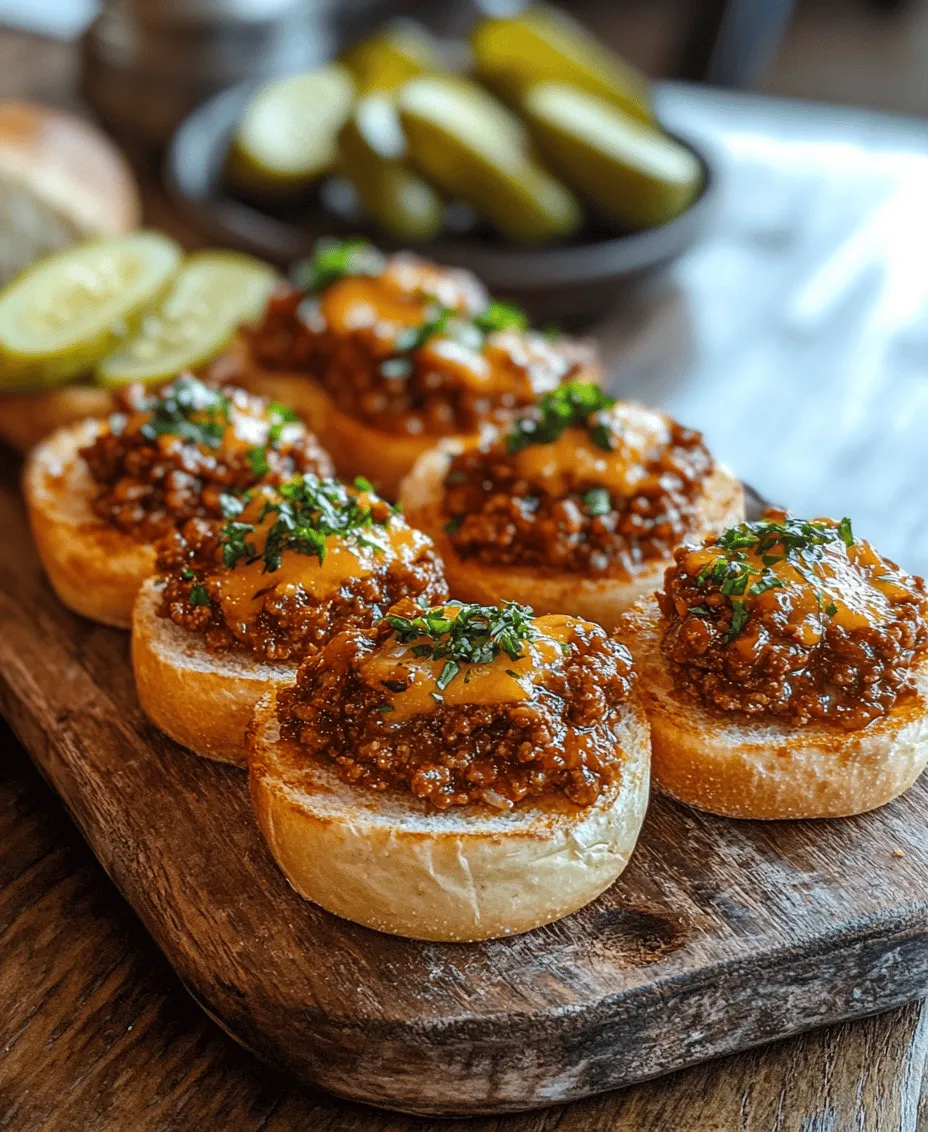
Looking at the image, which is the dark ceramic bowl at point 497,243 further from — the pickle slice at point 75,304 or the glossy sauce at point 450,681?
the glossy sauce at point 450,681

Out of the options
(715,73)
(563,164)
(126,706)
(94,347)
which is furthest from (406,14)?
(126,706)

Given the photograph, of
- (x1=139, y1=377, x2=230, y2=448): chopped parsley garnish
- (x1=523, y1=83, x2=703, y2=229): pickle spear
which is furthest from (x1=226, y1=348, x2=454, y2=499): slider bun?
(x1=523, y1=83, x2=703, y2=229): pickle spear

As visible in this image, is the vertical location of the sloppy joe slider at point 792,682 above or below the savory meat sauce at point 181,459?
above

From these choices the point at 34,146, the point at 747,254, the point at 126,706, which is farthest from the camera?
the point at 747,254

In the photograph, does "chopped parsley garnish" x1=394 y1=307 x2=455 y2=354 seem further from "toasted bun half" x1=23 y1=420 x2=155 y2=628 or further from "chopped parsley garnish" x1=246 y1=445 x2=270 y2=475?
"toasted bun half" x1=23 y1=420 x2=155 y2=628

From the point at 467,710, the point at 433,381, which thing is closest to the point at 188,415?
the point at 433,381

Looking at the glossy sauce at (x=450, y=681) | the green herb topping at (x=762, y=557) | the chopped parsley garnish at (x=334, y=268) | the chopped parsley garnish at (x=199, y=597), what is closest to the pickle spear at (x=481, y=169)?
the chopped parsley garnish at (x=334, y=268)

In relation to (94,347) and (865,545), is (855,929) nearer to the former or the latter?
(865,545)
